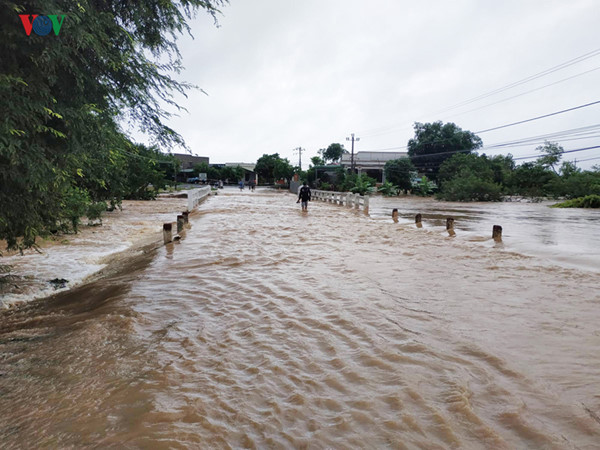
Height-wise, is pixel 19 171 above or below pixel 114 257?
above

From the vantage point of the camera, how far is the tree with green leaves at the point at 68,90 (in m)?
4.27

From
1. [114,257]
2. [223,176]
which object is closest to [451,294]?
[114,257]

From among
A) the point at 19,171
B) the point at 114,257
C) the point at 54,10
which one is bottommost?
the point at 114,257

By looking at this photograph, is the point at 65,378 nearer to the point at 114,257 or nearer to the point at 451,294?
the point at 451,294

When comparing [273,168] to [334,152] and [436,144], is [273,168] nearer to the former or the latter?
[334,152]

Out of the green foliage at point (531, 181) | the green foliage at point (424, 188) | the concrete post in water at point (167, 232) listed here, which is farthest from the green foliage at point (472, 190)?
the concrete post in water at point (167, 232)

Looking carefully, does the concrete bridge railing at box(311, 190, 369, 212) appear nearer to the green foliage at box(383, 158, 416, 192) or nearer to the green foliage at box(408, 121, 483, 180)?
the green foliage at box(383, 158, 416, 192)

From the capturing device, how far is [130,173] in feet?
113

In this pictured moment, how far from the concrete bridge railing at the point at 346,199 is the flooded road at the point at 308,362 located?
15645 mm

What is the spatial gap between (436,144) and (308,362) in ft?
207

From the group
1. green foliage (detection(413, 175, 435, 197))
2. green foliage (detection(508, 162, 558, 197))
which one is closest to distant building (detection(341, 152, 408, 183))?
green foliage (detection(413, 175, 435, 197))

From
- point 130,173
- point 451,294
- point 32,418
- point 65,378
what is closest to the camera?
point 32,418

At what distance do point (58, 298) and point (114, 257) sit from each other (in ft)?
13.9

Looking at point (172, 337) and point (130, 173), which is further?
point (130, 173)
